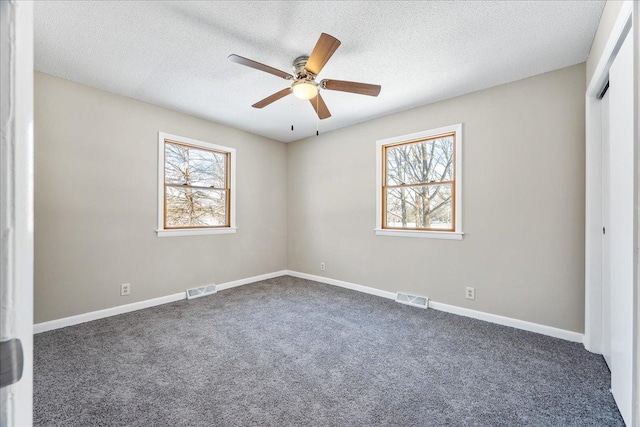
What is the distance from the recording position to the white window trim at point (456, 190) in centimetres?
336

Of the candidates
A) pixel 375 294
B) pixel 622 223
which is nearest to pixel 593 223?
pixel 622 223

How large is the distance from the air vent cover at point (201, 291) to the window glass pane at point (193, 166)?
145 centimetres

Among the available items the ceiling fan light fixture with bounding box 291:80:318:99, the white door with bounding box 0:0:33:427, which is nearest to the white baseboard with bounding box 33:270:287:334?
the ceiling fan light fixture with bounding box 291:80:318:99

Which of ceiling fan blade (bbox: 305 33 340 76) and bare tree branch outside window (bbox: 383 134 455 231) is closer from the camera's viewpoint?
ceiling fan blade (bbox: 305 33 340 76)

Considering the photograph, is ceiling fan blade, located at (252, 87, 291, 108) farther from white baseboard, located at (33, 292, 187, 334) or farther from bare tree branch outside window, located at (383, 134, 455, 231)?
white baseboard, located at (33, 292, 187, 334)

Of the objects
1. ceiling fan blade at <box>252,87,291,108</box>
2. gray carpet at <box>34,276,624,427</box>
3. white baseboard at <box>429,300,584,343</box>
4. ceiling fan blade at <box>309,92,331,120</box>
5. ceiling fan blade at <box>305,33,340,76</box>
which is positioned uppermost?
ceiling fan blade at <box>305,33,340,76</box>

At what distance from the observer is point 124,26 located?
221 centimetres

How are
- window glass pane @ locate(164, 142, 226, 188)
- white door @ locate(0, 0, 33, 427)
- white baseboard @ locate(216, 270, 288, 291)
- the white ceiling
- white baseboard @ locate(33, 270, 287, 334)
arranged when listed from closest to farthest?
white door @ locate(0, 0, 33, 427)
the white ceiling
white baseboard @ locate(33, 270, 287, 334)
window glass pane @ locate(164, 142, 226, 188)
white baseboard @ locate(216, 270, 288, 291)

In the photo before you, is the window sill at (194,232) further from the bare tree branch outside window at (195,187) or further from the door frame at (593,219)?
the door frame at (593,219)

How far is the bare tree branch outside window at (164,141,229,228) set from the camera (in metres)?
3.91

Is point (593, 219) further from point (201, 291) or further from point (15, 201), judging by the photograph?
point (201, 291)

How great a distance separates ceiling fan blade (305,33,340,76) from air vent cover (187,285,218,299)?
3.17 m

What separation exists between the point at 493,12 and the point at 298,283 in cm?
400

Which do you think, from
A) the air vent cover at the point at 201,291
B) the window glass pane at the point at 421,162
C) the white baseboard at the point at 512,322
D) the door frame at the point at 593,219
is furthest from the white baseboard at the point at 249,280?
the door frame at the point at 593,219
